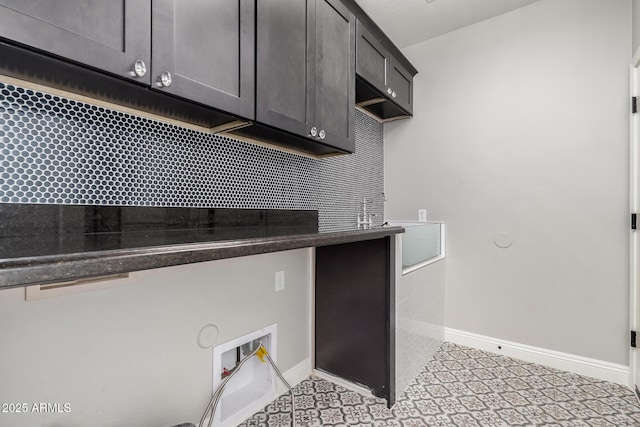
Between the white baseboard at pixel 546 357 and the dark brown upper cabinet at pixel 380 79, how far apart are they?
6.56 ft

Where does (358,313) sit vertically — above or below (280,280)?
below

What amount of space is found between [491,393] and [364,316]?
92 centimetres

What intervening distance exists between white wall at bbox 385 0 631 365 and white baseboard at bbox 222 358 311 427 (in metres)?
1.38

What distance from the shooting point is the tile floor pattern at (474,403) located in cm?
157

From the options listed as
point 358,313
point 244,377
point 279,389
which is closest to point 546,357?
point 358,313

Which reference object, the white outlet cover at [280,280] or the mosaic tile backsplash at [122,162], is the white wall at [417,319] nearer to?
the white outlet cover at [280,280]

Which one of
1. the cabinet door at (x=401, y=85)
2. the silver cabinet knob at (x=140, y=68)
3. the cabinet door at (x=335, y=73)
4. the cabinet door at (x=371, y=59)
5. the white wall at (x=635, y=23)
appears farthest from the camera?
the cabinet door at (x=401, y=85)

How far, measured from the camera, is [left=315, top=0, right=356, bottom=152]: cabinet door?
155 centimetres

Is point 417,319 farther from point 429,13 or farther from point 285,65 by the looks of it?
point 429,13

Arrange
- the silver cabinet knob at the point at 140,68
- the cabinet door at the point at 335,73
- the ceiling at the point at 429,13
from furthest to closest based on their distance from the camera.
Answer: the ceiling at the point at 429,13, the cabinet door at the point at 335,73, the silver cabinet knob at the point at 140,68

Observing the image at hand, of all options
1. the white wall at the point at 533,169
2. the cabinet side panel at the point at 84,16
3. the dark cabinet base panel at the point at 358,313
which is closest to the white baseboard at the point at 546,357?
the white wall at the point at 533,169

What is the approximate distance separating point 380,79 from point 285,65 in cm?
106

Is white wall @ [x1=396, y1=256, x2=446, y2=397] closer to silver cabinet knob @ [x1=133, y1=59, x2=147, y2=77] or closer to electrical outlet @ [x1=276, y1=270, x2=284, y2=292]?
electrical outlet @ [x1=276, y1=270, x2=284, y2=292]

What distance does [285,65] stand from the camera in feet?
4.42
